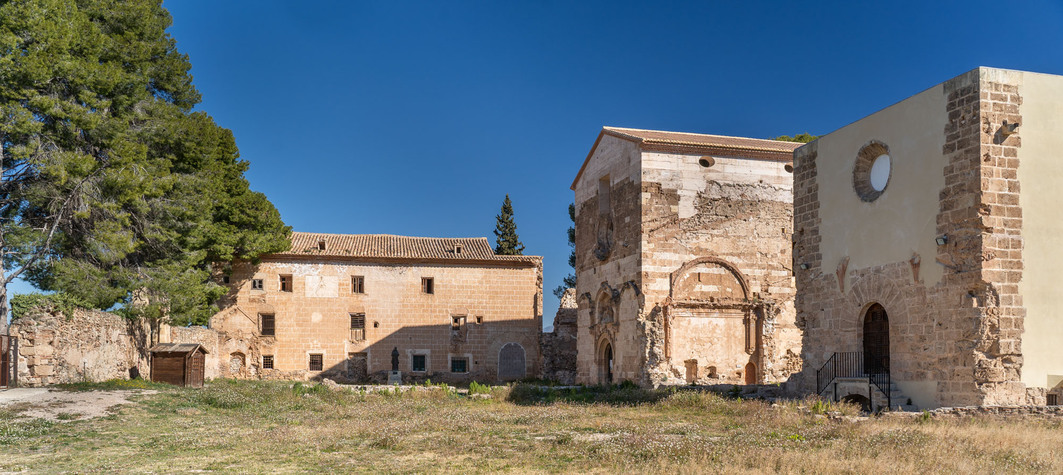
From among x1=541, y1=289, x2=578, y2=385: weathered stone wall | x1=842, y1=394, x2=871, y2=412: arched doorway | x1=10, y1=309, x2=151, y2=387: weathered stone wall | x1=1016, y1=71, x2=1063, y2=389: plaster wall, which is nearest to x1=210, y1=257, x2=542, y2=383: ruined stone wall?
x1=541, y1=289, x2=578, y2=385: weathered stone wall

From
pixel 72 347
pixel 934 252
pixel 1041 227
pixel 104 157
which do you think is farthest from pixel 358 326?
pixel 1041 227

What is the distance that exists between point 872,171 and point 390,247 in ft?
82.7

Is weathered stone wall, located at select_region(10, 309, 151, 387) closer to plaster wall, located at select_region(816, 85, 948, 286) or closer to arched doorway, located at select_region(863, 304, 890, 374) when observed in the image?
plaster wall, located at select_region(816, 85, 948, 286)

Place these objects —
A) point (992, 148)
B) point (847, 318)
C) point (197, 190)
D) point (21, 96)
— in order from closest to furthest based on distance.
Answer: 1. point (992, 148)
2. point (847, 318)
3. point (21, 96)
4. point (197, 190)

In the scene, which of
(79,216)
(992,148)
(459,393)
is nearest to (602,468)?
(992,148)

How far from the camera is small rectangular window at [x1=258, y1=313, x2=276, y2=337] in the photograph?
118ft

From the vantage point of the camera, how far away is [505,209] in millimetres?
52500

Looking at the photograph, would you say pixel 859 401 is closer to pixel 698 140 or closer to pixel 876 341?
pixel 876 341

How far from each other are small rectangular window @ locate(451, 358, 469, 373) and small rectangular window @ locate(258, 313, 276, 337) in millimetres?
7804

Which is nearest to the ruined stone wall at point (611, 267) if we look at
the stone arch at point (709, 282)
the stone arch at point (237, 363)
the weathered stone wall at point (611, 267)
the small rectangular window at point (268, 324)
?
the weathered stone wall at point (611, 267)

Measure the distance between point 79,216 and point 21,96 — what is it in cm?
325

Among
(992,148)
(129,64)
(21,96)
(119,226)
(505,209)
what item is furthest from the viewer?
(505,209)

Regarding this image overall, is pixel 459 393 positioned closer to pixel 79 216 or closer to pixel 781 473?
pixel 79 216

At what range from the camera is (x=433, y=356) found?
3666cm
